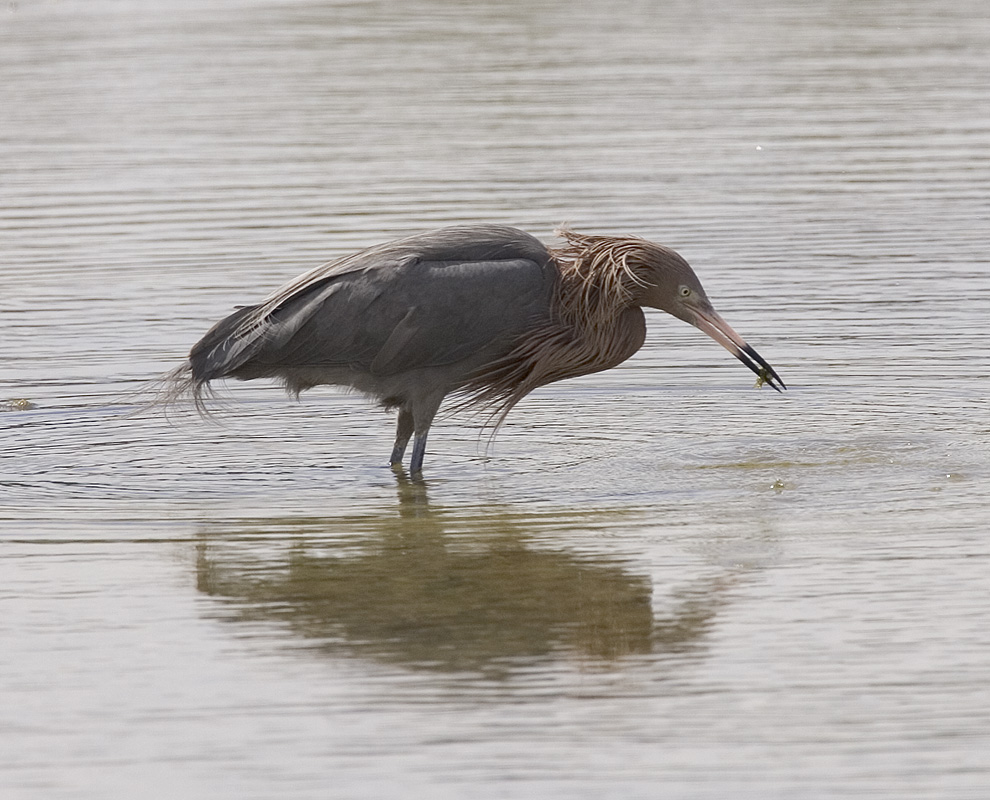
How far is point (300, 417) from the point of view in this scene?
31.8 ft

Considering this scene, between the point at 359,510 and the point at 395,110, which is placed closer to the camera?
the point at 359,510

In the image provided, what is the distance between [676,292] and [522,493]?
1.17 metres

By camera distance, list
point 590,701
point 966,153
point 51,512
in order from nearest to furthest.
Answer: point 590,701 < point 51,512 < point 966,153

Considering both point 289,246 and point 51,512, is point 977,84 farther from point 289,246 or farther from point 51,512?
point 51,512

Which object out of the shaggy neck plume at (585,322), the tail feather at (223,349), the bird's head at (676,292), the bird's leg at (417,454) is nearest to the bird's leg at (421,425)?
the bird's leg at (417,454)

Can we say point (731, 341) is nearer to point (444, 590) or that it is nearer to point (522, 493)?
point (522, 493)

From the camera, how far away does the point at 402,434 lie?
882cm

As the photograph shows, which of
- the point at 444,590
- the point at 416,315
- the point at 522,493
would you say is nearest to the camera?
the point at 444,590

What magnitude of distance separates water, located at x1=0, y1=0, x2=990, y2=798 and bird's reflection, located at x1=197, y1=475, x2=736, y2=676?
22mm

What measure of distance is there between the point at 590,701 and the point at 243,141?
42.2ft

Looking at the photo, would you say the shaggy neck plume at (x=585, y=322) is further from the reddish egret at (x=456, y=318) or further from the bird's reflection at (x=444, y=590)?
the bird's reflection at (x=444, y=590)

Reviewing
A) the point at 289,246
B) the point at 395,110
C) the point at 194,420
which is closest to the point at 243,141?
the point at 395,110

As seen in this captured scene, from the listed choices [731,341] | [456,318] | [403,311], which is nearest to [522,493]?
[456,318]

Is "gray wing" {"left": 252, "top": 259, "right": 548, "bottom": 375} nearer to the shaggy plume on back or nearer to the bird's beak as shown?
the shaggy plume on back
